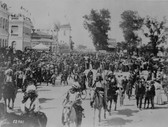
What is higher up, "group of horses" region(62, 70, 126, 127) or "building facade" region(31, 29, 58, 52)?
"building facade" region(31, 29, 58, 52)

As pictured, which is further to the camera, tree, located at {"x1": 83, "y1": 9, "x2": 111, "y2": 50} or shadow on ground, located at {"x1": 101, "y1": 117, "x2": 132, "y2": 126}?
tree, located at {"x1": 83, "y1": 9, "x2": 111, "y2": 50}

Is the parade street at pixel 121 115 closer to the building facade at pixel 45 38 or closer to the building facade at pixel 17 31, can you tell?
the building facade at pixel 17 31

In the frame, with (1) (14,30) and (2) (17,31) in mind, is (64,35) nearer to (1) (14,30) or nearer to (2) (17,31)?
(2) (17,31)

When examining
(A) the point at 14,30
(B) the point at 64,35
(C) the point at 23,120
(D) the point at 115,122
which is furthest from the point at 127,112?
(B) the point at 64,35

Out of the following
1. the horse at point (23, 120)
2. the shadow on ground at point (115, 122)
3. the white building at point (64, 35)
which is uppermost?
the white building at point (64, 35)

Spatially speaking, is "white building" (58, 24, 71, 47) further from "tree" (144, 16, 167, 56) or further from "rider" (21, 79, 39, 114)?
"rider" (21, 79, 39, 114)

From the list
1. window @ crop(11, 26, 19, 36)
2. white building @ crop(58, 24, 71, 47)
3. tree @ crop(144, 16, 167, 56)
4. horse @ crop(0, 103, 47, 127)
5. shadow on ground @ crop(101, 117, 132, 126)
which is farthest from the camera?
white building @ crop(58, 24, 71, 47)

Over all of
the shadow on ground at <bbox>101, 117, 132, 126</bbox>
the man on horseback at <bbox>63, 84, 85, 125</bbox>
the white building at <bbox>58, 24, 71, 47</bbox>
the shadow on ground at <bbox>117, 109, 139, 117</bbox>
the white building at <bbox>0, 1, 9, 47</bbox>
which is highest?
the white building at <bbox>58, 24, 71, 47</bbox>

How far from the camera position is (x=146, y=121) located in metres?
11.4

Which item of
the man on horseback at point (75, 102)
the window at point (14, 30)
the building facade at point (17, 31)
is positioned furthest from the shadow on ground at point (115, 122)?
the window at point (14, 30)

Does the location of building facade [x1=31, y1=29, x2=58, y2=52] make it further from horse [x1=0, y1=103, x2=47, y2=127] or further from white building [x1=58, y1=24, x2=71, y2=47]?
horse [x1=0, y1=103, x2=47, y2=127]

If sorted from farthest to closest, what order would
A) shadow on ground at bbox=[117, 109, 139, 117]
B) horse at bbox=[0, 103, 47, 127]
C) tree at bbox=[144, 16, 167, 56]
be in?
tree at bbox=[144, 16, 167, 56]
shadow on ground at bbox=[117, 109, 139, 117]
horse at bbox=[0, 103, 47, 127]

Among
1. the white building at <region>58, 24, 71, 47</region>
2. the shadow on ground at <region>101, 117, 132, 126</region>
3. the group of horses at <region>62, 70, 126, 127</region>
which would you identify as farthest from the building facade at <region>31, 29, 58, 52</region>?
the shadow on ground at <region>101, 117, 132, 126</region>

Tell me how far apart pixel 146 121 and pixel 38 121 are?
5.21 meters
